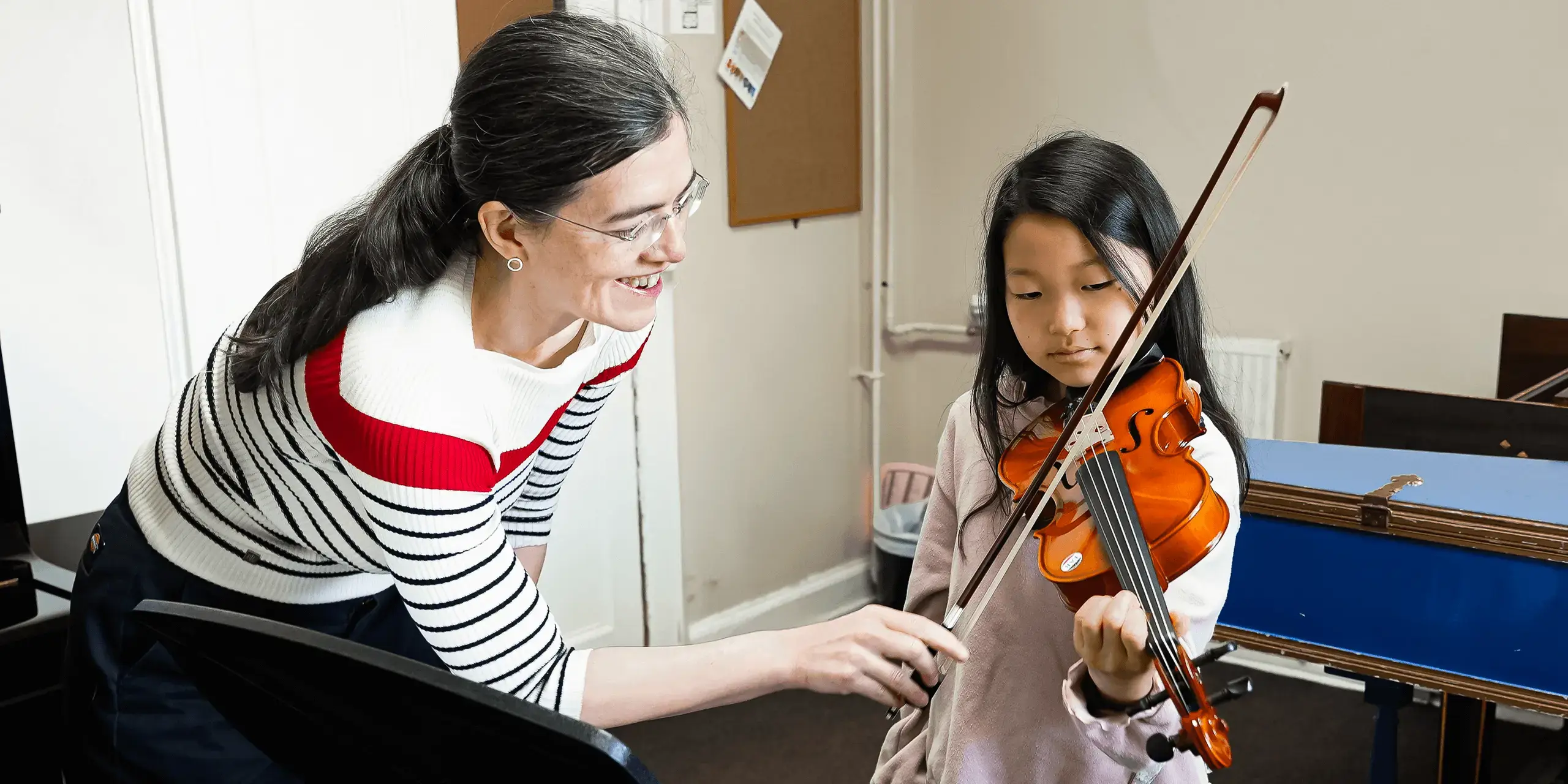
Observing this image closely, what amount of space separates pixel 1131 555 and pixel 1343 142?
1900 mm

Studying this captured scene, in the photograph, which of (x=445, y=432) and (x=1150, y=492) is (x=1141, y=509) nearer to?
(x=1150, y=492)

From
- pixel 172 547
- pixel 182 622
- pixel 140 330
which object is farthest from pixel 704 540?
pixel 182 622

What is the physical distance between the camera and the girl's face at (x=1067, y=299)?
3.75 ft

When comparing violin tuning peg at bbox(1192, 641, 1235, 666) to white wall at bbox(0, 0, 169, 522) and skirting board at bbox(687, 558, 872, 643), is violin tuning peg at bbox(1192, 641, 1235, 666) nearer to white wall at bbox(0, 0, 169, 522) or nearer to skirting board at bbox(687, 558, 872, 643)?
white wall at bbox(0, 0, 169, 522)

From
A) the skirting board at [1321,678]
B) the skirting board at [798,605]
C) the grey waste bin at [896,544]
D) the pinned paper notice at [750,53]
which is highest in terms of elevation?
the pinned paper notice at [750,53]

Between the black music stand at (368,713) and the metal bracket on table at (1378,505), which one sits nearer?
the black music stand at (368,713)

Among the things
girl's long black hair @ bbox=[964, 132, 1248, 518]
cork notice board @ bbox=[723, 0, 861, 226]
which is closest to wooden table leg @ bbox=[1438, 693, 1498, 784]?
girl's long black hair @ bbox=[964, 132, 1248, 518]

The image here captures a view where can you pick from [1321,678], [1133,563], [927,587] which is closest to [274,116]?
[927,587]

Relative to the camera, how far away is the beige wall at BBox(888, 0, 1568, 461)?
95.4 inches

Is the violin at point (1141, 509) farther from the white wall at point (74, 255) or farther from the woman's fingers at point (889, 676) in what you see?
the white wall at point (74, 255)

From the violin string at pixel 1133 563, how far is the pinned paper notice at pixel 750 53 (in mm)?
1897

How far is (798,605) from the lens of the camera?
3.24 metres

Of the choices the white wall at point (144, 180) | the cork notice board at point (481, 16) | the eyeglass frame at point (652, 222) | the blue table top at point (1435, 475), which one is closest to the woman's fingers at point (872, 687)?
the eyeglass frame at point (652, 222)

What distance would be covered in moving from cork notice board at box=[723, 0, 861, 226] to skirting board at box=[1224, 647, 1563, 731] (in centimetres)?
146
